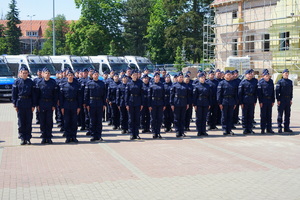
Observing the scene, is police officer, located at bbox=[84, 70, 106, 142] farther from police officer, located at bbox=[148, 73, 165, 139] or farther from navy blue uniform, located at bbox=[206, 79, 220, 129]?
navy blue uniform, located at bbox=[206, 79, 220, 129]

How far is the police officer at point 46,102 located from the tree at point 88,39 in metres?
49.1

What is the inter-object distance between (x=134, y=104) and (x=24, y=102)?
2.95 m

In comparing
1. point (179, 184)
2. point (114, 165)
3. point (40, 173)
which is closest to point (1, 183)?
point (40, 173)

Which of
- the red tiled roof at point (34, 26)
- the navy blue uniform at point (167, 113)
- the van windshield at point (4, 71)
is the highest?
the red tiled roof at point (34, 26)

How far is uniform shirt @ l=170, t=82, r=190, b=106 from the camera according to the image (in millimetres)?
12617

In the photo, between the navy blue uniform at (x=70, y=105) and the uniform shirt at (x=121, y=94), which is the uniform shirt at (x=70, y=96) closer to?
the navy blue uniform at (x=70, y=105)

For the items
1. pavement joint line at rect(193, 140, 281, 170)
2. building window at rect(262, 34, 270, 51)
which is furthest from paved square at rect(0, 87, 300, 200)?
building window at rect(262, 34, 270, 51)

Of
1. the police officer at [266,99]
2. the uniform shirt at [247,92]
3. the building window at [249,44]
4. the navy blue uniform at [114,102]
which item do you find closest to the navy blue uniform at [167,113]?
the navy blue uniform at [114,102]

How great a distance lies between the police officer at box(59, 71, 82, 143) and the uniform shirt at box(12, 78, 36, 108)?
75 cm

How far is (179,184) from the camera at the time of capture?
7.29m

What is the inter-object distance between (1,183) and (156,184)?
2609mm

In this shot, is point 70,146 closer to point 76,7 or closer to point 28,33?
point 76,7

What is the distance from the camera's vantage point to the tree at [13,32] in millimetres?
86500

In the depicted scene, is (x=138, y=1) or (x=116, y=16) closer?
(x=116, y=16)
